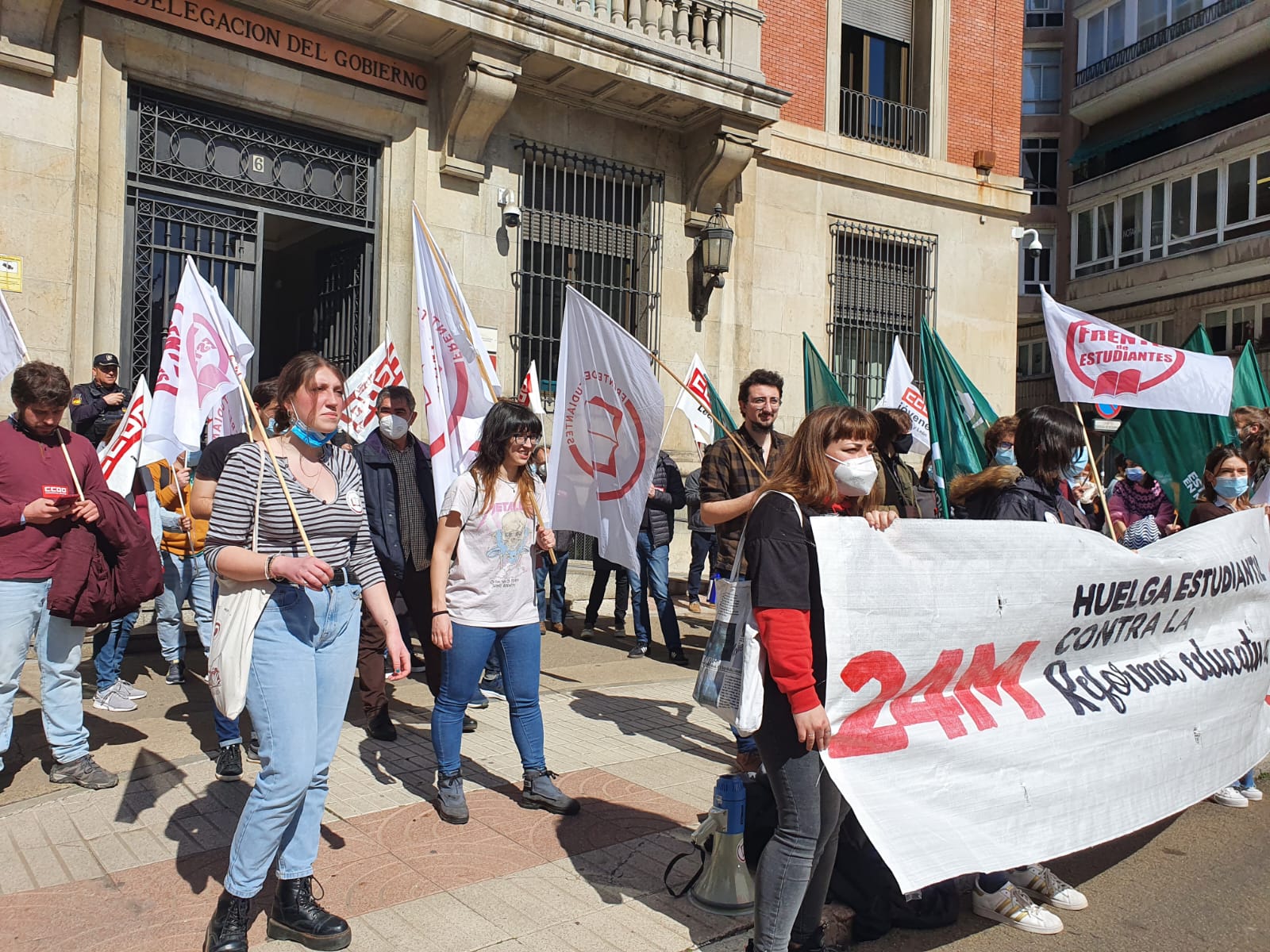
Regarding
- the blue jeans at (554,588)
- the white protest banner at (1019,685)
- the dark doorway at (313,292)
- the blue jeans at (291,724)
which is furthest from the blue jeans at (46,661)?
the dark doorway at (313,292)

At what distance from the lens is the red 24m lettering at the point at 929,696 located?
3.26 meters

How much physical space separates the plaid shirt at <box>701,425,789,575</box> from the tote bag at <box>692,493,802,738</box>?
1.75 m

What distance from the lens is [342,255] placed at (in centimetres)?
1123

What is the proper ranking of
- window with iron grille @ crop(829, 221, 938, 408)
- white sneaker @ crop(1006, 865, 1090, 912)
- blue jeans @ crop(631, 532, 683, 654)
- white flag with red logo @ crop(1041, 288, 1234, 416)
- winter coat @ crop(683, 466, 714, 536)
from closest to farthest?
1. white sneaker @ crop(1006, 865, 1090, 912)
2. winter coat @ crop(683, 466, 714, 536)
3. white flag with red logo @ crop(1041, 288, 1234, 416)
4. blue jeans @ crop(631, 532, 683, 654)
5. window with iron grille @ crop(829, 221, 938, 408)

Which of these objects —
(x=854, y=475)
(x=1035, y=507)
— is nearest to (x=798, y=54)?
(x=1035, y=507)

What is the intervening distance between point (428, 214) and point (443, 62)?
1642 mm

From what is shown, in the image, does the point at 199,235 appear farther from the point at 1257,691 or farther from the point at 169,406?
the point at 1257,691

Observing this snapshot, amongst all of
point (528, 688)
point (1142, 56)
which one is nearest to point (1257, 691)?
point (528, 688)

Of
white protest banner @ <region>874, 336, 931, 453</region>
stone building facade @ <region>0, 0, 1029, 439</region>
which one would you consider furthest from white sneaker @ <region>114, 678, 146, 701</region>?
white protest banner @ <region>874, 336, 931, 453</region>

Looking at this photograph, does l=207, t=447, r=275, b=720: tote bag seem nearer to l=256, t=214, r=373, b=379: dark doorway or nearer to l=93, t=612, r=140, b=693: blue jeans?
l=93, t=612, r=140, b=693: blue jeans

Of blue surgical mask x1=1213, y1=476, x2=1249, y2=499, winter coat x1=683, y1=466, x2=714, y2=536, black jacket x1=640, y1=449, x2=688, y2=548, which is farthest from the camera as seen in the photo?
black jacket x1=640, y1=449, x2=688, y2=548

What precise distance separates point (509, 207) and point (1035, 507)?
838 cm

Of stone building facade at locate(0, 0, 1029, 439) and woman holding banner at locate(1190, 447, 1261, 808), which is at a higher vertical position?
stone building facade at locate(0, 0, 1029, 439)

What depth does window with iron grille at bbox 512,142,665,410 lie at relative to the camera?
38.5 feet
